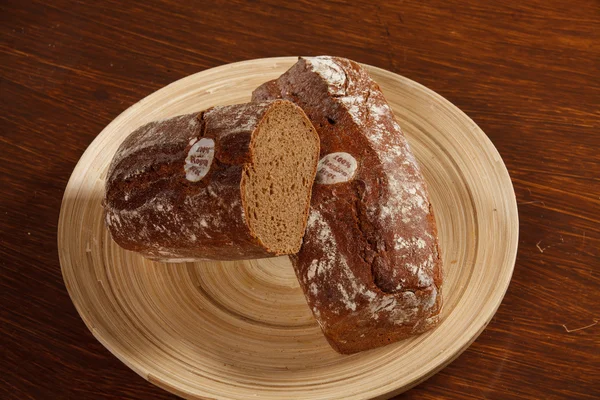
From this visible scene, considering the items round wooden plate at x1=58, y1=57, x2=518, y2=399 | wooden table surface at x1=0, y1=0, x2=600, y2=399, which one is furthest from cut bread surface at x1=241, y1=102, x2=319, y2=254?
wooden table surface at x1=0, y1=0, x2=600, y2=399

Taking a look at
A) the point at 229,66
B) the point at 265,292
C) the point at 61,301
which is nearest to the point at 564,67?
the point at 229,66

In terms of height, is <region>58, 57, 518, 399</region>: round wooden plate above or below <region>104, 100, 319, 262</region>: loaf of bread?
below

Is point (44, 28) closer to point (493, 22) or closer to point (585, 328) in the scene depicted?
point (493, 22)

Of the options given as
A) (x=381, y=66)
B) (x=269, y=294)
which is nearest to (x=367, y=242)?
(x=269, y=294)

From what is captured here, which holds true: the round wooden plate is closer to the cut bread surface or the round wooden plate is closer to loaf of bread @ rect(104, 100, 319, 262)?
loaf of bread @ rect(104, 100, 319, 262)

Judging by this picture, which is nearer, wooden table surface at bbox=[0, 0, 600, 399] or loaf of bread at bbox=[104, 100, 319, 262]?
loaf of bread at bbox=[104, 100, 319, 262]

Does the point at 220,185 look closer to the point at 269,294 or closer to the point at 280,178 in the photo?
the point at 280,178
